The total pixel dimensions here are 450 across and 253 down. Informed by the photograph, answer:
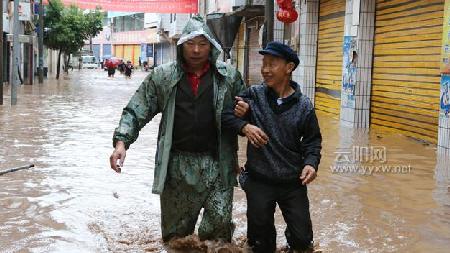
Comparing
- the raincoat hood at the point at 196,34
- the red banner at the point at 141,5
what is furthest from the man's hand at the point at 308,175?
the red banner at the point at 141,5

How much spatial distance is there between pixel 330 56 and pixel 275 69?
1343 cm

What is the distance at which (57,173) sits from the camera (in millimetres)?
8023

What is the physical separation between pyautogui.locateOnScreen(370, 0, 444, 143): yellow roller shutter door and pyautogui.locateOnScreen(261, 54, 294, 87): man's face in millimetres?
7567

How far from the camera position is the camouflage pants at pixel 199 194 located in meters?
4.39

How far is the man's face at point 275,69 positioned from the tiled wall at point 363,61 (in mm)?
10473

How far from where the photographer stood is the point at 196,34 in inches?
167

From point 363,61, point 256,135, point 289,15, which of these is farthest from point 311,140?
point 289,15

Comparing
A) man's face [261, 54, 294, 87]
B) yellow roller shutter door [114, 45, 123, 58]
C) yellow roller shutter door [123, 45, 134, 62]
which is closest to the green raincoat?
man's face [261, 54, 294, 87]

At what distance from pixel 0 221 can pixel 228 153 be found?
2.33 metres

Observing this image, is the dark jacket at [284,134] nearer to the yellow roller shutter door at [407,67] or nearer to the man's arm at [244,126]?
the man's arm at [244,126]

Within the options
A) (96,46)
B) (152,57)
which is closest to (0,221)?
(152,57)

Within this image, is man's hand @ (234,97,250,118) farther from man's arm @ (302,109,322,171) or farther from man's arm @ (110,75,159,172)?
man's arm @ (110,75,159,172)

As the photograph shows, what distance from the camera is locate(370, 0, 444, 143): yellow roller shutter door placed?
37.2ft

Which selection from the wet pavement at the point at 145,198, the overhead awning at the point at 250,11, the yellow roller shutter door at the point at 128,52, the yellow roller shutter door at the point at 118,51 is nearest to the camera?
the wet pavement at the point at 145,198
